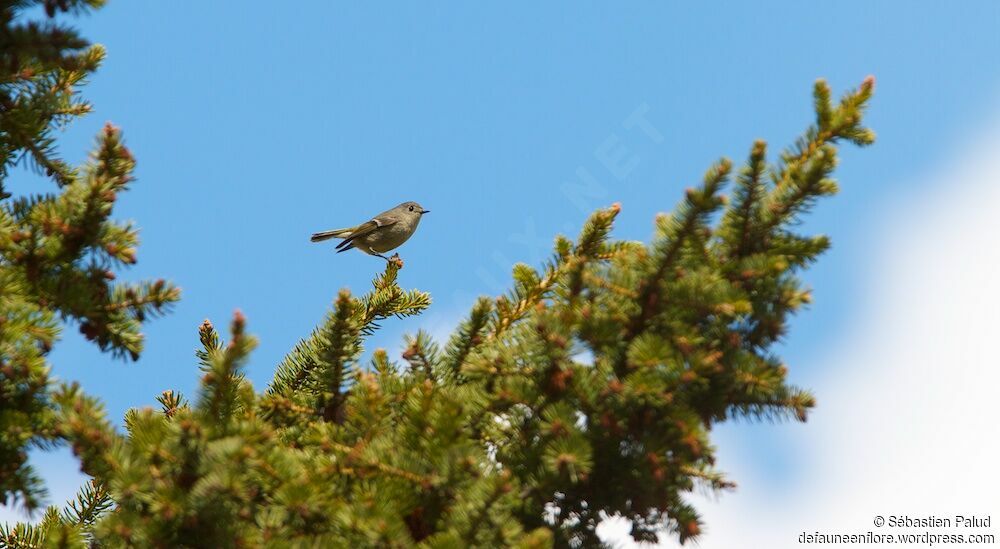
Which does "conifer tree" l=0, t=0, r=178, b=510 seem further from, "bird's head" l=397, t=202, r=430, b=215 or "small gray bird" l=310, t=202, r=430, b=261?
"bird's head" l=397, t=202, r=430, b=215

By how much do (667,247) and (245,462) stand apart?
5.62ft

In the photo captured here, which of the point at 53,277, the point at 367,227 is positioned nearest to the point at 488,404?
the point at 53,277

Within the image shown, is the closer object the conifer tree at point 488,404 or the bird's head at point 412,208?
the conifer tree at point 488,404

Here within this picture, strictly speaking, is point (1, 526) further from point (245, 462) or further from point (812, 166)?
point (812, 166)

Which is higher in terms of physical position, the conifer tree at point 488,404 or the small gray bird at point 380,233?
the small gray bird at point 380,233

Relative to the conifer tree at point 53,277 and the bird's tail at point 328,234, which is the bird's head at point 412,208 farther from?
the conifer tree at point 53,277

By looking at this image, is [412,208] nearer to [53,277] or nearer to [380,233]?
[380,233]

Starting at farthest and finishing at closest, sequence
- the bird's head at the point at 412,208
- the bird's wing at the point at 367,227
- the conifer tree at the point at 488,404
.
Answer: the bird's head at the point at 412,208 → the bird's wing at the point at 367,227 → the conifer tree at the point at 488,404

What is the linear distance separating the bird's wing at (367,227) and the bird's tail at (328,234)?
0.31 m

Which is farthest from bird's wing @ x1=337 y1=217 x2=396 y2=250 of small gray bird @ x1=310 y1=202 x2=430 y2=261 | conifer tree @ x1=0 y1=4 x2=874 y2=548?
conifer tree @ x1=0 y1=4 x2=874 y2=548

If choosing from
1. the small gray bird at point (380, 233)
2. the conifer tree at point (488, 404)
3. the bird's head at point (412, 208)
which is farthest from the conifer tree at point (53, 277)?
the bird's head at point (412, 208)

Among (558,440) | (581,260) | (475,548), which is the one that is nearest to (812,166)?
(581,260)

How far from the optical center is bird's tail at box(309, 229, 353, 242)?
1296cm

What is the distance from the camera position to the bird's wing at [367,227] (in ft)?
40.5
